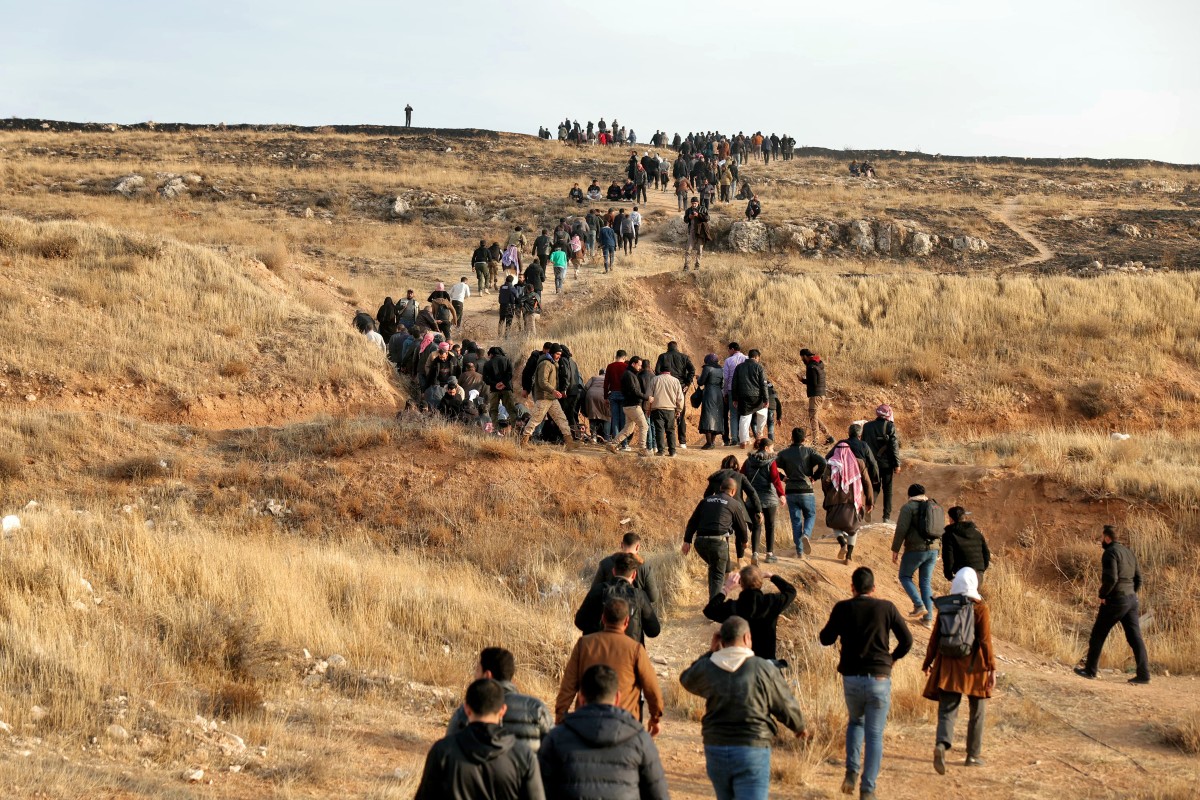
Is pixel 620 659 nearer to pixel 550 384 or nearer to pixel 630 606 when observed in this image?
pixel 630 606

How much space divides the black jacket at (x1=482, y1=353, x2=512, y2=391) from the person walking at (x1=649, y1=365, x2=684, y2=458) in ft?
7.56

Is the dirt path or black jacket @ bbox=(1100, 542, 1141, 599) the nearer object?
black jacket @ bbox=(1100, 542, 1141, 599)

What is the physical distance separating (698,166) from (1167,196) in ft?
75.8

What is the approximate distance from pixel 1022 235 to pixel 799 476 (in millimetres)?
30285

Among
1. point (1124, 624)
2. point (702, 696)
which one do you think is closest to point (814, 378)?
point (1124, 624)

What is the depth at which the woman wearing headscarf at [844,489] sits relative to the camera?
1239 centimetres

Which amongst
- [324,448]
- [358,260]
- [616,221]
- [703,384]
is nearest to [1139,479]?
[703,384]

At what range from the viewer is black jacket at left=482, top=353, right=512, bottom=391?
17172mm

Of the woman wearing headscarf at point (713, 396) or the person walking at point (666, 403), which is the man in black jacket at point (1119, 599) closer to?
the person walking at point (666, 403)

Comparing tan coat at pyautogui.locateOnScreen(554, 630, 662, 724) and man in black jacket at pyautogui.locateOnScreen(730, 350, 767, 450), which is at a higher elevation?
man in black jacket at pyautogui.locateOnScreen(730, 350, 767, 450)

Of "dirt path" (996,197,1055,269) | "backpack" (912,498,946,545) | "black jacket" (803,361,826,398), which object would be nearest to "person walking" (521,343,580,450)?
"black jacket" (803,361,826,398)

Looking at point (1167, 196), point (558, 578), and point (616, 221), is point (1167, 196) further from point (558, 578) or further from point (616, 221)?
point (558, 578)

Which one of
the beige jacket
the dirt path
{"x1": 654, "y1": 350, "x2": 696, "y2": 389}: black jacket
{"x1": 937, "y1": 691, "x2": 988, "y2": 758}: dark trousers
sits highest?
the dirt path

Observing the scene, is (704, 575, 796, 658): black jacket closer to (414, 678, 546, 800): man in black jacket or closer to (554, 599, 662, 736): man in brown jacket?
(554, 599, 662, 736): man in brown jacket
